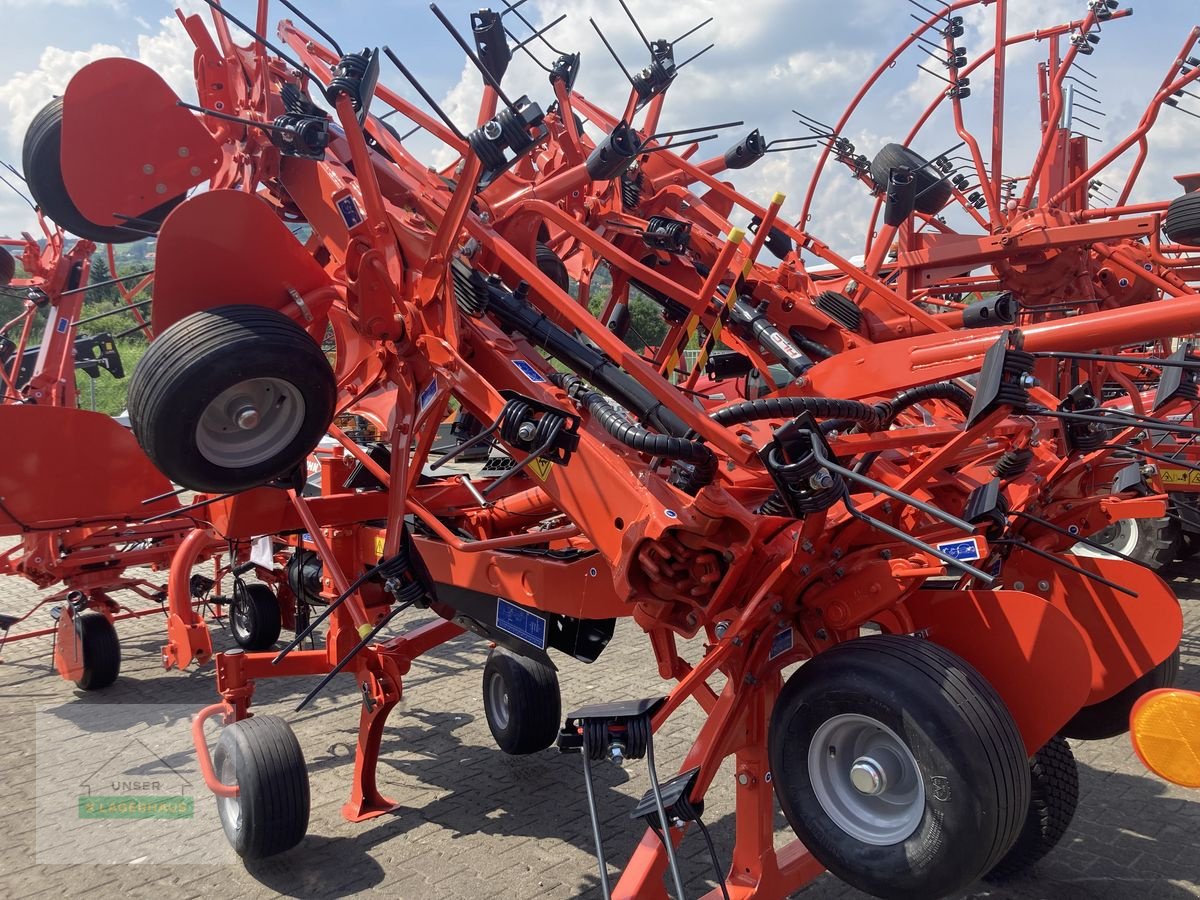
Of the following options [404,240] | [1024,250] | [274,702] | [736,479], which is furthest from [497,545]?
[1024,250]

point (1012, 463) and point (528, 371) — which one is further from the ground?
point (528, 371)

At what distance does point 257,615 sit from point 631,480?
4.20 m

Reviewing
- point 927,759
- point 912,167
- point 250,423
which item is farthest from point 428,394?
point 912,167

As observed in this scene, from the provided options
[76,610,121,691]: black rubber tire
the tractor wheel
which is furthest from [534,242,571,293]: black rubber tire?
the tractor wheel

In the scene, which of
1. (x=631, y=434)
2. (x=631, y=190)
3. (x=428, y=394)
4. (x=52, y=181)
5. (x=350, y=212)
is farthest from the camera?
(x=631, y=190)

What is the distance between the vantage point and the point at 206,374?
3.23m

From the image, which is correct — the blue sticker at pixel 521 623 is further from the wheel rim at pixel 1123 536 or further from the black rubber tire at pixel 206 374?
the wheel rim at pixel 1123 536

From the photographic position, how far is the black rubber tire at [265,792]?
4.22 metres

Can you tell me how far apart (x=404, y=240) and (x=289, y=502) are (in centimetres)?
159

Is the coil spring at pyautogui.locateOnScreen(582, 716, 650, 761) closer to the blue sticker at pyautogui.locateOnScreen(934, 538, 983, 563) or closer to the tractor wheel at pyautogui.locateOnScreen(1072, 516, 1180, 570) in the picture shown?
the blue sticker at pyautogui.locateOnScreen(934, 538, 983, 563)

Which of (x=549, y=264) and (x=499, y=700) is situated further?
(x=549, y=264)

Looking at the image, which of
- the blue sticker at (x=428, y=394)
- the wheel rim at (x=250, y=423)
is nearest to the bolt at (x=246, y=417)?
the wheel rim at (x=250, y=423)

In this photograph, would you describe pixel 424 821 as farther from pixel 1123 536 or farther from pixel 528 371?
pixel 1123 536

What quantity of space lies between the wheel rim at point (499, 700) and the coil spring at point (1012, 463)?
114 inches
